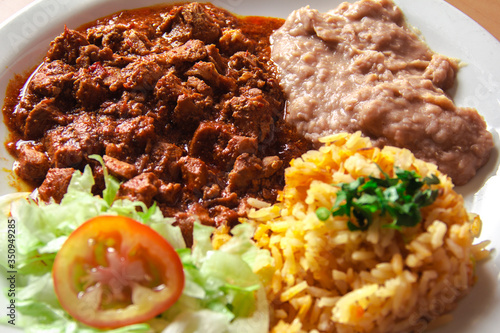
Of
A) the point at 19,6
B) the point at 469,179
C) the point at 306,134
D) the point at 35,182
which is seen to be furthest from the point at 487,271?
the point at 19,6

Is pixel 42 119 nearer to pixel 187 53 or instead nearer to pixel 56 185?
pixel 56 185

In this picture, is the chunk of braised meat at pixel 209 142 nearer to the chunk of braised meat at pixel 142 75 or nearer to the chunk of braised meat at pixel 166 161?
the chunk of braised meat at pixel 166 161

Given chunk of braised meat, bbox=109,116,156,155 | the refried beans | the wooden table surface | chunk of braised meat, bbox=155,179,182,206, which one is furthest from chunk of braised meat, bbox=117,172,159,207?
the wooden table surface

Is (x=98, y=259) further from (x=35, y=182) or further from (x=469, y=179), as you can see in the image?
(x=469, y=179)

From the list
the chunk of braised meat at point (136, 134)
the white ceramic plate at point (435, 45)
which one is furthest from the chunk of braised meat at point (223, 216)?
the white ceramic plate at point (435, 45)

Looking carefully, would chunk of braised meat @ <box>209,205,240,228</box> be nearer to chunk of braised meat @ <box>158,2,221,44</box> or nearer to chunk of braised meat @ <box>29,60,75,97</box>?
chunk of braised meat @ <box>29,60,75,97</box>

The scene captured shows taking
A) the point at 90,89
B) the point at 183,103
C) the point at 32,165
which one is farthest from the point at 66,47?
the point at 183,103
